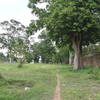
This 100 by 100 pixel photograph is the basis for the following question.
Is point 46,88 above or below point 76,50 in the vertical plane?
below

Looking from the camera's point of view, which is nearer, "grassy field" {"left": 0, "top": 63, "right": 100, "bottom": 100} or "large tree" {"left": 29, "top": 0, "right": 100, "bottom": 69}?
"grassy field" {"left": 0, "top": 63, "right": 100, "bottom": 100}

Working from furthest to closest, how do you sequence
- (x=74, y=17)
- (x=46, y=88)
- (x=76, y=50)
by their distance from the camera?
(x=76, y=50) < (x=74, y=17) < (x=46, y=88)

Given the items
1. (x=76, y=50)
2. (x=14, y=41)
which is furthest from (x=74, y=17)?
(x=14, y=41)

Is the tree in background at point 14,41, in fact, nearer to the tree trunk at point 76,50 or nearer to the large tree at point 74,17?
the large tree at point 74,17

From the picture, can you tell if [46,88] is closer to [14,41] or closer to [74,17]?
[14,41]

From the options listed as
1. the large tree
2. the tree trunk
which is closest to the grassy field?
the large tree

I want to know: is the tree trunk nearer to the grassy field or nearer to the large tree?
the large tree

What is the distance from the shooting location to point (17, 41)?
45.0ft

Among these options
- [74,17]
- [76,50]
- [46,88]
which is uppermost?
[74,17]

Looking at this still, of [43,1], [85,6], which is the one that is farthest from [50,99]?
[43,1]

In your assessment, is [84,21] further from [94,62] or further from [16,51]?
[16,51]

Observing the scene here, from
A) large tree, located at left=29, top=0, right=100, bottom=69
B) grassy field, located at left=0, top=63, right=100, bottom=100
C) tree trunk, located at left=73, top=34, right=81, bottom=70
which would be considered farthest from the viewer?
tree trunk, located at left=73, top=34, right=81, bottom=70

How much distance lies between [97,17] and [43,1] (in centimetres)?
865

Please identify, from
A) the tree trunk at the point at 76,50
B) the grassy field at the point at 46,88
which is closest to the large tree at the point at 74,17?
the tree trunk at the point at 76,50
